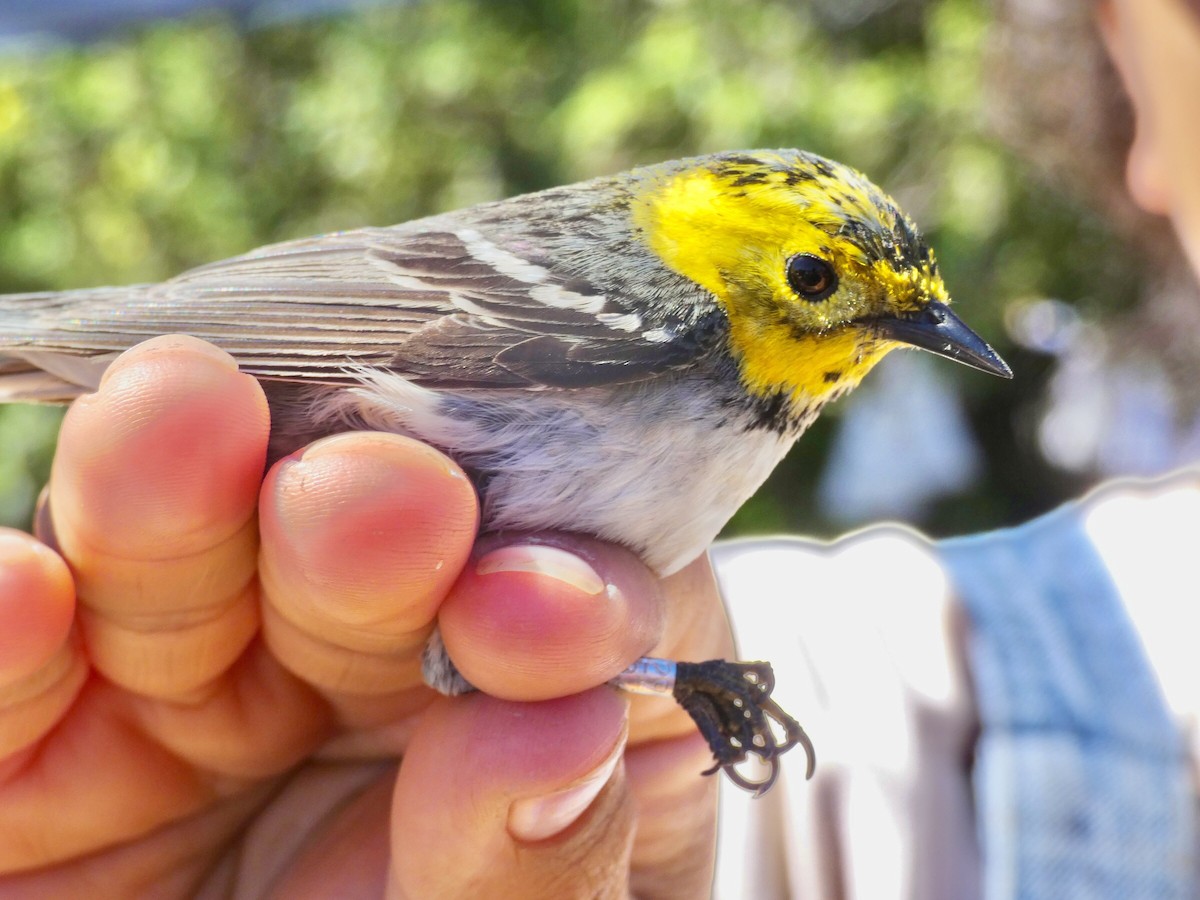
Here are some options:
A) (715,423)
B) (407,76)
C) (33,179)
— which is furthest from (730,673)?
(33,179)

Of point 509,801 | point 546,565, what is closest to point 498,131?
point 546,565

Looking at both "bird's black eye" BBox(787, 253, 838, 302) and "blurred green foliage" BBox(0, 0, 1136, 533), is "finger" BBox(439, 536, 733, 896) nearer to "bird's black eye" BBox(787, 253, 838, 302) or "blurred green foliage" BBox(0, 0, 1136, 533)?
"bird's black eye" BBox(787, 253, 838, 302)

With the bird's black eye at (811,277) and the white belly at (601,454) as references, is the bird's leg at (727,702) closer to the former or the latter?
the white belly at (601,454)

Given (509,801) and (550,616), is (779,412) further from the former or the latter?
(509,801)

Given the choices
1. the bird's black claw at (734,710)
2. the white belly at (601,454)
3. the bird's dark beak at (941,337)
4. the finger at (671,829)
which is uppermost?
the bird's dark beak at (941,337)

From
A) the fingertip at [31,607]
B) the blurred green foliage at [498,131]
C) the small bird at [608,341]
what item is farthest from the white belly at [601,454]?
the blurred green foliage at [498,131]

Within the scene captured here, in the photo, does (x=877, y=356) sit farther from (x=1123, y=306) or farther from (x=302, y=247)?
(x=1123, y=306)

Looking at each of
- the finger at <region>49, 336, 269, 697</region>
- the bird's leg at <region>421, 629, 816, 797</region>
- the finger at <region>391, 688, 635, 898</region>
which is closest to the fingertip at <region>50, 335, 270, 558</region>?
the finger at <region>49, 336, 269, 697</region>
